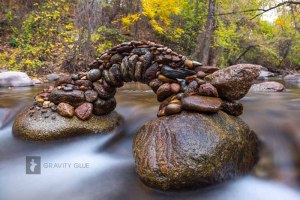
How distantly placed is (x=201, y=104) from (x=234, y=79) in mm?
499

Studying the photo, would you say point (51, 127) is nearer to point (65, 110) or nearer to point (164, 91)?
point (65, 110)

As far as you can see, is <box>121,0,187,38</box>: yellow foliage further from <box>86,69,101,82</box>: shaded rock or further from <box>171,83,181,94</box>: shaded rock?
<box>171,83,181,94</box>: shaded rock

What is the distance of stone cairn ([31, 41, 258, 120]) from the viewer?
3.10 m

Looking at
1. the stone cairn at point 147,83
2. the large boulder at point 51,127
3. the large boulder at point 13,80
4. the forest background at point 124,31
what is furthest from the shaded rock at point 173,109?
the forest background at point 124,31

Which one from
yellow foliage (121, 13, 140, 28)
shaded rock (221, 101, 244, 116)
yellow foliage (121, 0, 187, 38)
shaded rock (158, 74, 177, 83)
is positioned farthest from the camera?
yellow foliage (121, 13, 140, 28)

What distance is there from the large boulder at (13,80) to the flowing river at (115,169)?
16.6 ft

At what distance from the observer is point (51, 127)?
3.70 m

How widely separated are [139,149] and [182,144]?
0.51 meters

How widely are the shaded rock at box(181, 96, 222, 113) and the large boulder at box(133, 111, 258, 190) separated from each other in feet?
0.22

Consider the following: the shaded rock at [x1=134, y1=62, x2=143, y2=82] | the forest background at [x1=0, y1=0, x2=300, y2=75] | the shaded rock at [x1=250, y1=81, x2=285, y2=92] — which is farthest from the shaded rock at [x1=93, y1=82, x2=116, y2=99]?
the forest background at [x1=0, y1=0, x2=300, y2=75]

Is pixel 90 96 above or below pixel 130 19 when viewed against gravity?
below

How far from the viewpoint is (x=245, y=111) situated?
4664 mm

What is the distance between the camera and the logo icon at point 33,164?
10.3 ft

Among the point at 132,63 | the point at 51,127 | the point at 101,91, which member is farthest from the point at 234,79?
the point at 51,127
